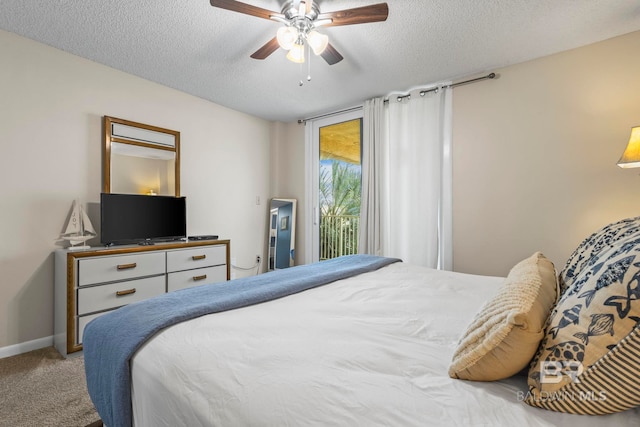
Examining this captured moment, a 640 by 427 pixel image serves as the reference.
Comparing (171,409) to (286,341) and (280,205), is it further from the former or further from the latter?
(280,205)

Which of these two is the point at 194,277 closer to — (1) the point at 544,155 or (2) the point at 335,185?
(2) the point at 335,185

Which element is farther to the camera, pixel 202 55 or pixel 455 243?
pixel 455 243

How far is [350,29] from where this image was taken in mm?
2299

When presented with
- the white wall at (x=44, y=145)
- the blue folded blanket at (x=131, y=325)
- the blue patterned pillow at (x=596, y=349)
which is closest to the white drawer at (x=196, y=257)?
the white wall at (x=44, y=145)

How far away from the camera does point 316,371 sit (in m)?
0.78

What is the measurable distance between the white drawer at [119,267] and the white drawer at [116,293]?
2.1 inches

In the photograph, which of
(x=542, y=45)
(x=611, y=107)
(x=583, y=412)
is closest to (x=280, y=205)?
(x=542, y=45)

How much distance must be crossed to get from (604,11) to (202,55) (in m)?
3.15

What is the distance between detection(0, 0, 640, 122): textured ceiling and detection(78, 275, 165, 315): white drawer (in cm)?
205

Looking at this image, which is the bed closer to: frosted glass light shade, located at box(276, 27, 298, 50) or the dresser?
the dresser

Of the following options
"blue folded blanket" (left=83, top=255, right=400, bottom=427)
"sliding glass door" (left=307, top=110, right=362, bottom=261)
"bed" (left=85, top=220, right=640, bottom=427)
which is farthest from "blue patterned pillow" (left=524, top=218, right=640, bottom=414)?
"sliding glass door" (left=307, top=110, right=362, bottom=261)

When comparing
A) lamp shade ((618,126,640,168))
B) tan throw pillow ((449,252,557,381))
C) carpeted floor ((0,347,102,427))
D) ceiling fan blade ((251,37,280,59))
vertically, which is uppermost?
ceiling fan blade ((251,37,280,59))

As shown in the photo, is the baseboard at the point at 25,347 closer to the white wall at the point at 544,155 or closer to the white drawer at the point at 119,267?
the white drawer at the point at 119,267

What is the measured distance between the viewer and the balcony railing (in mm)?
4223
